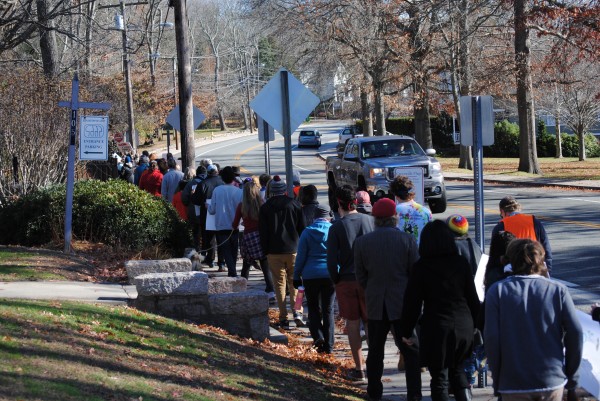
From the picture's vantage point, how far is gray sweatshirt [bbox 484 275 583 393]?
5133mm

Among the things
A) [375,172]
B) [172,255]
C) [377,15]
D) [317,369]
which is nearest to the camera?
[317,369]

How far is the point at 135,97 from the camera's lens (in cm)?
5512

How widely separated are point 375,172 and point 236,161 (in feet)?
113

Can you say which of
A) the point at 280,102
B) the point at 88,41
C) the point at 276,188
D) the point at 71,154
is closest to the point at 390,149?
the point at 88,41

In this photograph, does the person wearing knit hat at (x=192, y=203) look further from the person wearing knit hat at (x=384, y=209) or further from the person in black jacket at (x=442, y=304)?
the person in black jacket at (x=442, y=304)

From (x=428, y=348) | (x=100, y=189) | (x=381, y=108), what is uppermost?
(x=381, y=108)

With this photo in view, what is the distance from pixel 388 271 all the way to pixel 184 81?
1155cm

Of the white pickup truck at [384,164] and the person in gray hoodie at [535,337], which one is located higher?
the white pickup truck at [384,164]

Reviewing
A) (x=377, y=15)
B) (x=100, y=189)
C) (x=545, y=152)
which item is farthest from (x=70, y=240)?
(x=545, y=152)

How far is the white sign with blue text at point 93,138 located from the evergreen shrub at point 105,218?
3.53ft

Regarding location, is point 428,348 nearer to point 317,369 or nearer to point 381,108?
point 317,369

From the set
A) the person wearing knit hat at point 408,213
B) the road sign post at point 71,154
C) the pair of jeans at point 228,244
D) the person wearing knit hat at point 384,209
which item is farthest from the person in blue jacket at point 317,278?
the road sign post at point 71,154

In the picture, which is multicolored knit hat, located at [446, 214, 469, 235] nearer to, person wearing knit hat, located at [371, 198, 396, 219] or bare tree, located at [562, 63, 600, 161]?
person wearing knit hat, located at [371, 198, 396, 219]

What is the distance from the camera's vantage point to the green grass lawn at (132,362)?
5.81 meters
